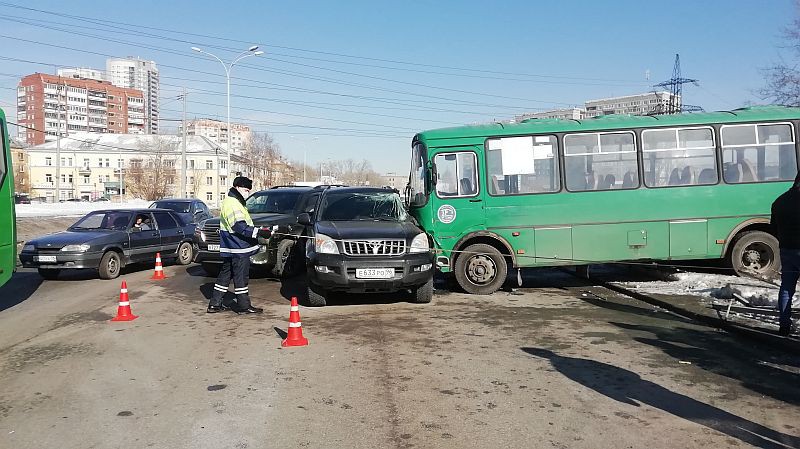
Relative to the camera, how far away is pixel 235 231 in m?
8.48

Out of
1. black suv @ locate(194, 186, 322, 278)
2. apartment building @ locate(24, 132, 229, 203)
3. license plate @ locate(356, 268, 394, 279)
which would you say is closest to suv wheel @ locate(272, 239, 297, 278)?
black suv @ locate(194, 186, 322, 278)

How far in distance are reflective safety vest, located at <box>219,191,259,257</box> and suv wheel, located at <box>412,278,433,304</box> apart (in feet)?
8.67

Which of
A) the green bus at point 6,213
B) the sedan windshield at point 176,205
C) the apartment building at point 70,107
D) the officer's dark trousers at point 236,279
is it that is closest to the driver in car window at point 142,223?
the green bus at point 6,213

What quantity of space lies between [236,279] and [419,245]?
9.09ft

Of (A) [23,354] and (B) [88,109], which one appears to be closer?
(A) [23,354]

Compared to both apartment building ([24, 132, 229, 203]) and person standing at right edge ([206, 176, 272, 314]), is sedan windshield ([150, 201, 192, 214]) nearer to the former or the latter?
person standing at right edge ([206, 176, 272, 314])

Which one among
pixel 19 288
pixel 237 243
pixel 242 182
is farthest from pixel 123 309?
pixel 19 288

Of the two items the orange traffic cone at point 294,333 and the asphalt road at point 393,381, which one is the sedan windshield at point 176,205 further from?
the orange traffic cone at point 294,333

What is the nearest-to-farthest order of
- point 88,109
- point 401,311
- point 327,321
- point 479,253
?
point 327,321
point 401,311
point 479,253
point 88,109

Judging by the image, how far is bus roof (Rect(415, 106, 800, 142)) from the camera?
1073 centimetres

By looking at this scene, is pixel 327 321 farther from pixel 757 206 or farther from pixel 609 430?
pixel 757 206

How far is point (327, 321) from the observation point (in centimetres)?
824

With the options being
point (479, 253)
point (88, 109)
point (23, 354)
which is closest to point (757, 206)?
point (479, 253)

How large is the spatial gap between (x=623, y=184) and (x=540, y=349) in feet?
17.1
